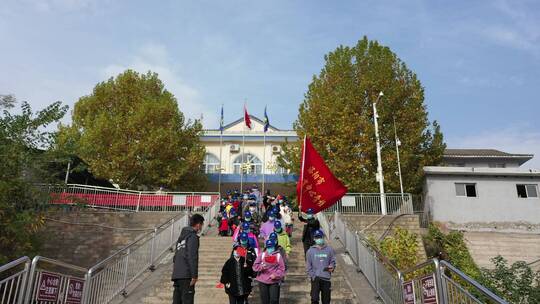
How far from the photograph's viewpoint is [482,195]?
2416 centimetres

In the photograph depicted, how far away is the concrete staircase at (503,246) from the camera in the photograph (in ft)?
65.7

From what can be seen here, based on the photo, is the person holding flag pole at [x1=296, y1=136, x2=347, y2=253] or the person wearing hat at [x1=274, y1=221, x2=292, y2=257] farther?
the person holding flag pole at [x1=296, y1=136, x2=347, y2=253]

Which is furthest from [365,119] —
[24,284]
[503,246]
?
[24,284]

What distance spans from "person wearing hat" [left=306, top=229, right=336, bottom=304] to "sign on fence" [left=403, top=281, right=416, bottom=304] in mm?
1382

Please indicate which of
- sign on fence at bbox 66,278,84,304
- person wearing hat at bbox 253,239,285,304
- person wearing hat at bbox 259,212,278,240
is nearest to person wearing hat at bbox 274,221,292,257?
person wearing hat at bbox 259,212,278,240

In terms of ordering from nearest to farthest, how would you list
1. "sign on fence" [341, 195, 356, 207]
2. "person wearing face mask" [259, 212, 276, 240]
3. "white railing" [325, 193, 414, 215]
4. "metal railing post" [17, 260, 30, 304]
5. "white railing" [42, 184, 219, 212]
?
"metal railing post" [17, 260, 30, 304] → "person wearing face mask" [259, 212, 276, 240] → "white railing" [42, 184, 219, 212] → "white railing" [325, 193, 414, 215] → "sign on fence" [341, 195, 356, 207]

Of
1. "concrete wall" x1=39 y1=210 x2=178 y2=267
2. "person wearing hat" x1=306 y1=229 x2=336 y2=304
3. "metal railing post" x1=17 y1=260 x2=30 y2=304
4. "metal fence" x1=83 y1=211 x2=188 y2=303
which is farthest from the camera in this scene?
"concrete wall" x1=39 y1=210 x2=178 y2=267

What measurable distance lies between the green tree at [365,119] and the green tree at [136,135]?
24.6ft

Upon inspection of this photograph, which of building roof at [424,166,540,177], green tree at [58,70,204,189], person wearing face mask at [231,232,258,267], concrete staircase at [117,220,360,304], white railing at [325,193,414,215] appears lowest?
concrete staircase at [117,220,360,304]

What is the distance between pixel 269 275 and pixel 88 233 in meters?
15.6

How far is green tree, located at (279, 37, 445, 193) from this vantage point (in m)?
25.4

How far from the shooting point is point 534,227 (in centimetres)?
2316

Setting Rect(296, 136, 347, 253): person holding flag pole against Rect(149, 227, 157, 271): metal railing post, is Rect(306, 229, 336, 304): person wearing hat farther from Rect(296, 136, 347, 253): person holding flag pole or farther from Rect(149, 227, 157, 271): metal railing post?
Rect(149, 227, 157, 271): metal railing post

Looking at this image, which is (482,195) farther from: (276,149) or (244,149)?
(244,149)
